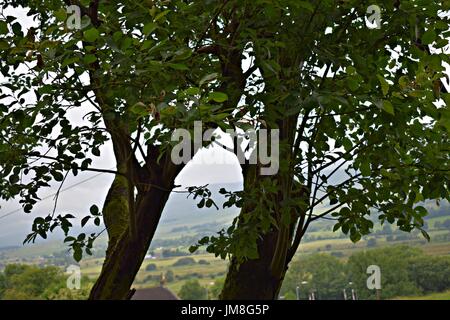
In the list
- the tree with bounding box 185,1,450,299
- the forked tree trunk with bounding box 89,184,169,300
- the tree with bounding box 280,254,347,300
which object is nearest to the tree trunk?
the tree with bounding box 185,1,450,299

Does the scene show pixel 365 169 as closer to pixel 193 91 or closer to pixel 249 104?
pixel 249 104

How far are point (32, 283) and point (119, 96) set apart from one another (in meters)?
2.75

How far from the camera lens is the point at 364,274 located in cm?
261

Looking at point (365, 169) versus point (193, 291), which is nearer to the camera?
point (365, 169)

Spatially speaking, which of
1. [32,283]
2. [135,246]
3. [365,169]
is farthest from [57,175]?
[32,283]

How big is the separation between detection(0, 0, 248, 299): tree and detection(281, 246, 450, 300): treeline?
823 mm

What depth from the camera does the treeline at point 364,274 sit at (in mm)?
2686

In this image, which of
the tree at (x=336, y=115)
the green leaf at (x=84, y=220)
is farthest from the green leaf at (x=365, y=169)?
the green leaf at (x=84, y=220)

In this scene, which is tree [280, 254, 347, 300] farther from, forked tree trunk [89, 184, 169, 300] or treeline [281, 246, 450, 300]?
forked tree trunk [89, 184, 169, 300]

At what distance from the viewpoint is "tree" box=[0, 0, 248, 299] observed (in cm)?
122

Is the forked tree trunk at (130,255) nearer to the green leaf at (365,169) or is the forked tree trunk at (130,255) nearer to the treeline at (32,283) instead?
the treeline at (32,283)

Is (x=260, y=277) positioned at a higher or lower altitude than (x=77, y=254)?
lower

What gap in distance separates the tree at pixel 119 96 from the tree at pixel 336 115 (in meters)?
0.18
